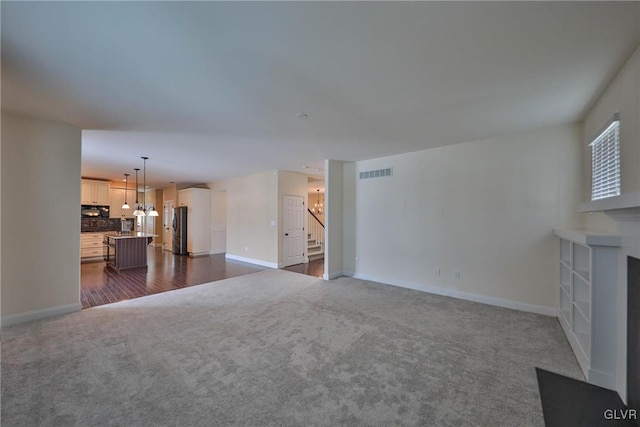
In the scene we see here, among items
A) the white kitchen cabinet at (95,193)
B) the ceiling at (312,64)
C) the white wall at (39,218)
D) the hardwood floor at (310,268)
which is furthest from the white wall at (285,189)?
the white kitchen cabinet at (95,193)

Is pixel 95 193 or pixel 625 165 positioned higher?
pixel 95 193

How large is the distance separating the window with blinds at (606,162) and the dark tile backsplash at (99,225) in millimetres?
12124

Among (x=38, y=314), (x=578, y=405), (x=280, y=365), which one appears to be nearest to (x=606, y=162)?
(x=578, y=405)

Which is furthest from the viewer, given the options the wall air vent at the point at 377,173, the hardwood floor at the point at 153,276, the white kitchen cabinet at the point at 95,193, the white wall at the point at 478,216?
the white kitchen cabinet at the point at 95,193

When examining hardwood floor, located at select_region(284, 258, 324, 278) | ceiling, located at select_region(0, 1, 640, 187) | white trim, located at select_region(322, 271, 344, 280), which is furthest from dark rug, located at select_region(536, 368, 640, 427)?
hardwood floor, located at select_region(284, 258, 324, 278)

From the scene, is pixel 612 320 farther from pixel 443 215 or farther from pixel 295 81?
pixel 295 81

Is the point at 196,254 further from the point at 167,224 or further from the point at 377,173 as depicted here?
the point at 377,173

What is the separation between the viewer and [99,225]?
907 centimetres

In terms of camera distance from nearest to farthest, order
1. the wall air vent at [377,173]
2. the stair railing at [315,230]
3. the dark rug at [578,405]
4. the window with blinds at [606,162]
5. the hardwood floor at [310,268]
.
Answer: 1. the dark rug at [578,405]
2. the window with blinds at [606,162]
3. the wall air vent at [377,173]
4. the hardwood floor at [310,268]
5. the stair railing at [315,230]

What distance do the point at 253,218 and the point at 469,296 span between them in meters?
5.94

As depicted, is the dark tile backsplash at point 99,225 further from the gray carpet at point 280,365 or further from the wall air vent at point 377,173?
the wall air vent at point 377,173

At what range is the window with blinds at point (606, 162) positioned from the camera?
249 cm

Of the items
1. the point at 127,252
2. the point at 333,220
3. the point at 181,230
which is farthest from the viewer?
the point at 181,230

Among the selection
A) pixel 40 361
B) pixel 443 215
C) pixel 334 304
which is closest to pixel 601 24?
pixel 443 215
